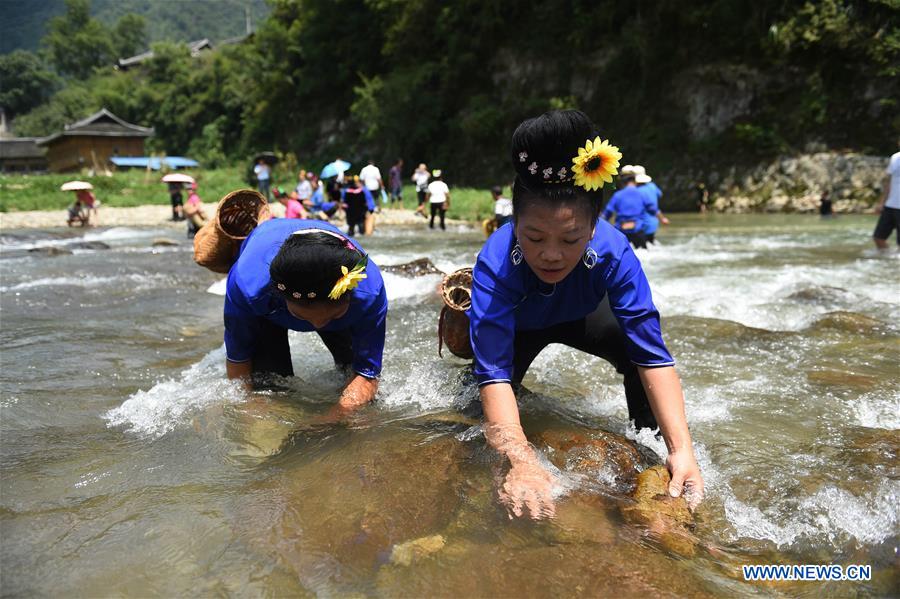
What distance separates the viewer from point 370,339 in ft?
9.68

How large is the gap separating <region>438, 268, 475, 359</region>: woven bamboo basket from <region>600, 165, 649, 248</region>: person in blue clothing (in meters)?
6.36

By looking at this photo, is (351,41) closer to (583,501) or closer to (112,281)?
(112,281)

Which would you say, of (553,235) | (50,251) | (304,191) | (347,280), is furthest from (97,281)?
(553,235)

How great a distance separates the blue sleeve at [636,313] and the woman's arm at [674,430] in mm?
51

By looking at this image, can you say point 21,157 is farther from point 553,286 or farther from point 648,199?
point 553,286

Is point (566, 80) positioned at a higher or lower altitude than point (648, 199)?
higher

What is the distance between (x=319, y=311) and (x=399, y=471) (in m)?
0.72

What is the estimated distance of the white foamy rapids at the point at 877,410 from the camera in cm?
298

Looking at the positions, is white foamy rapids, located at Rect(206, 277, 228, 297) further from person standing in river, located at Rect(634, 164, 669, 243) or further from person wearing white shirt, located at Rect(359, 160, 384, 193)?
person wearing white shirt, located at Rect(359, 160, 384, 193)

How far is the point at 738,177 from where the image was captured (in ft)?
63.3

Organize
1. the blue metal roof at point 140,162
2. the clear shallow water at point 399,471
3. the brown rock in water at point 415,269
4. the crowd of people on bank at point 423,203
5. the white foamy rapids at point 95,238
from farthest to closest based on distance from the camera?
the blue metal roof at point 140,162
the white foamy rapids at point 95,238
the crowd of people on bank at point 423,203
the brown rock in water at point 415,269
the clear shallow water at point 399,471

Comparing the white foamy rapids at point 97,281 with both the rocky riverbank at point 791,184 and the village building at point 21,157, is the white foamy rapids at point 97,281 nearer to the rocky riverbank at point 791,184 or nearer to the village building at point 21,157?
the rocky riverbank at point 791,184

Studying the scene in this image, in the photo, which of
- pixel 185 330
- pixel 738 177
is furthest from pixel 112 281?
pixel 738 177

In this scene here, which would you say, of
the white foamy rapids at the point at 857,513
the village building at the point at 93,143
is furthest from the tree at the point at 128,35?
the white foamy rapids at the point at 857,513
